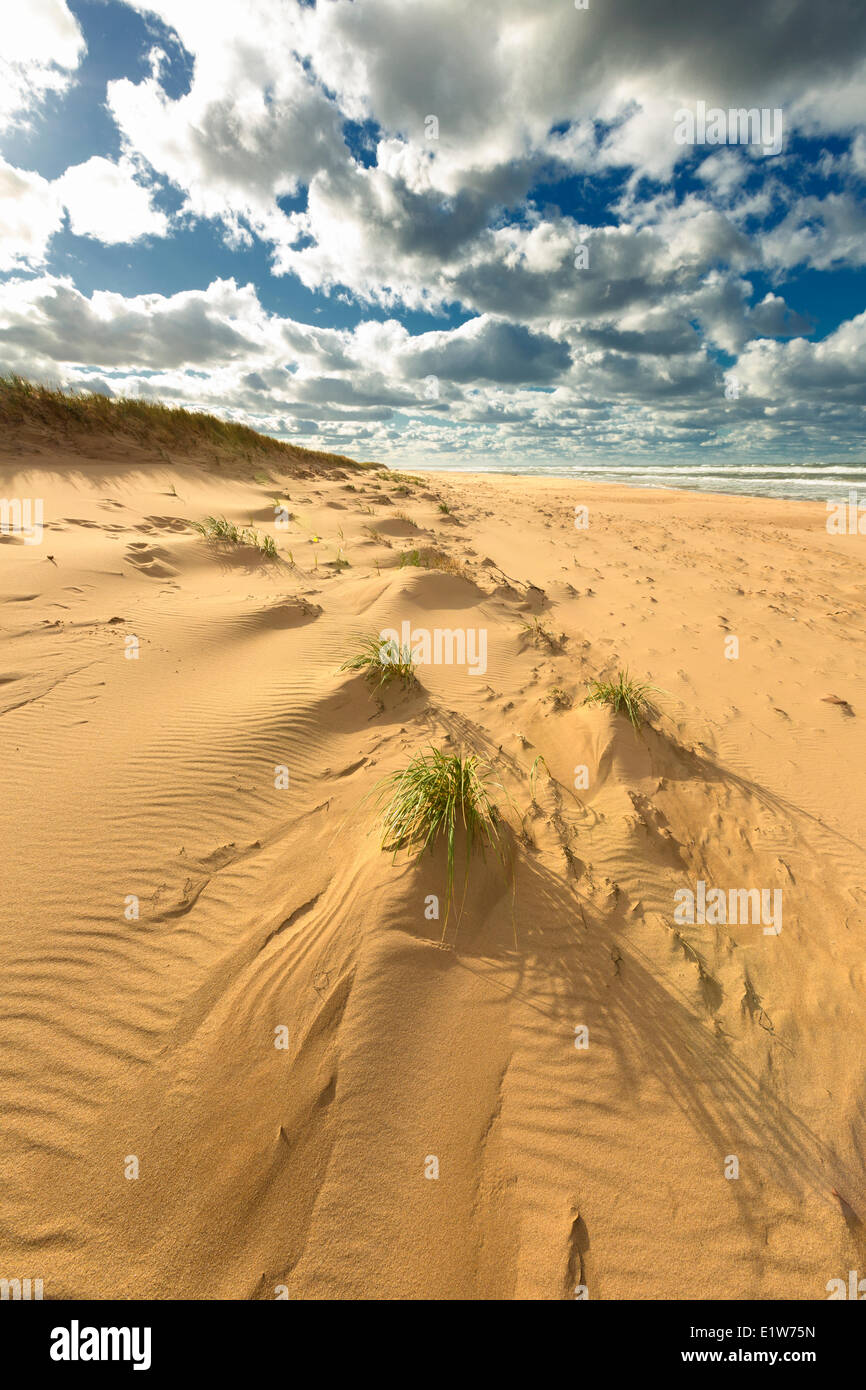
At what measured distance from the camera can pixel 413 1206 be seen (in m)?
1.80

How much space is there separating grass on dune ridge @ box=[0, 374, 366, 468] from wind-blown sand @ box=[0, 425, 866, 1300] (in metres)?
12.6

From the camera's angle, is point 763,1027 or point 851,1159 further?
point 763,1027

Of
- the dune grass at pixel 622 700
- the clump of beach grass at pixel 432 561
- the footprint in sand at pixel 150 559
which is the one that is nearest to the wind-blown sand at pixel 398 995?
the dune grass at pixel 622 700

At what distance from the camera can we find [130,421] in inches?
599

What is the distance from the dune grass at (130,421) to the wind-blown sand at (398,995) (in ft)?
41.2

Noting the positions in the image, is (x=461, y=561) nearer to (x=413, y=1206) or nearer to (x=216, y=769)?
(x=216, y=769)

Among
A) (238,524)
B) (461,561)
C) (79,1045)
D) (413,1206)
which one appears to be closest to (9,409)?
(238,524)

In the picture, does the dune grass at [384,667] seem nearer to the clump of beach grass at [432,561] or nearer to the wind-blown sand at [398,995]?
the wind-blown sand at [398,995]

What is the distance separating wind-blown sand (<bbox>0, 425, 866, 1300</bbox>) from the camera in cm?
173

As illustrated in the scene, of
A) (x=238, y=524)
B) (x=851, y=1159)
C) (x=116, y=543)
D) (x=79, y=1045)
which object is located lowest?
(x=851, y=1159)

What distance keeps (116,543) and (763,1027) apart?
938 centimetres

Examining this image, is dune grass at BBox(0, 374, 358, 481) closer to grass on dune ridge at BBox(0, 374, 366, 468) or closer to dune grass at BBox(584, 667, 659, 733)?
grass on dune ridge at BBox(0, 374, 366, 468)

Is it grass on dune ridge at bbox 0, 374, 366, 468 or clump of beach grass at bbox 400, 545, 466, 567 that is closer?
clump of beach grass at bbox 400, 545, 466, 567

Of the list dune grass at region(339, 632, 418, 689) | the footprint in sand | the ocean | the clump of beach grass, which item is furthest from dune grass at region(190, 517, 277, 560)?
the ocean
